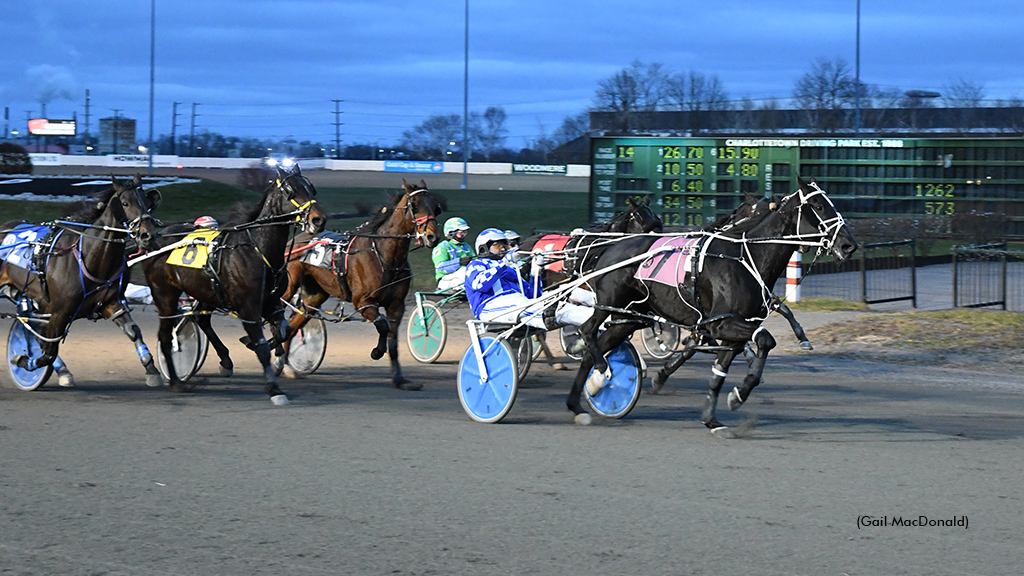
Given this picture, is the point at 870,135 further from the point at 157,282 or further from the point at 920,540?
the point at 920,540

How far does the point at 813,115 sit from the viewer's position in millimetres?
44188

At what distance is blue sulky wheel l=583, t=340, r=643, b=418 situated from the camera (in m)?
9.56

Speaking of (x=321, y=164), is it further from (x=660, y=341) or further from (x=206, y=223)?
(x=206, y=223)

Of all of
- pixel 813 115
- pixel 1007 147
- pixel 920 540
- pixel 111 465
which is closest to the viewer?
pixel 920 540

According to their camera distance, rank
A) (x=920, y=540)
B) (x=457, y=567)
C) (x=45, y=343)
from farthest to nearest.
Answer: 1. (x=45, y=343)
2. (x=920, y=540)
3. (x=457, y=567)

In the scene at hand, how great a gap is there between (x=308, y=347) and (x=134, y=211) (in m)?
2.64

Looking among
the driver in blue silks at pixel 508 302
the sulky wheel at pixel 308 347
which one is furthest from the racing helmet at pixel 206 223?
the driver in blue silks at pixel 508 302

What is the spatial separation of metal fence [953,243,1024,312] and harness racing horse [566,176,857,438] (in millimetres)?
9389

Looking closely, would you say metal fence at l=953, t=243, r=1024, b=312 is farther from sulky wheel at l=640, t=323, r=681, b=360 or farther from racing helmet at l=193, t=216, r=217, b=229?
racing helmet at l=193, t=216, r=217, b=229

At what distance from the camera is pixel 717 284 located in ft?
30.0

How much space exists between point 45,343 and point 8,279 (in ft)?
5.51

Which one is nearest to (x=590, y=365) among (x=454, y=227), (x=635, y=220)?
(x=635, y=220)

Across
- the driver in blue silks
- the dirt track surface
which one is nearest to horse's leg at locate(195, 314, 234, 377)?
the dirt track surface

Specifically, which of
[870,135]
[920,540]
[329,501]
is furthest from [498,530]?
[870,135]
